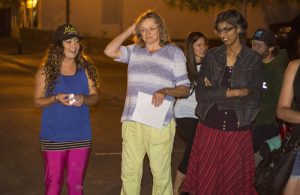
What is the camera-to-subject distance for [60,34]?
16.2 feet

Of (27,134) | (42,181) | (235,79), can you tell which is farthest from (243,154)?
(27,134)

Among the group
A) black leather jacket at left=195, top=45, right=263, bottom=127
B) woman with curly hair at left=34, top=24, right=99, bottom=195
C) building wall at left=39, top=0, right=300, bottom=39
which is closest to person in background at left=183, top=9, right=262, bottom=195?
black leather jacket at left=195, top=45, right=263, bottom=127

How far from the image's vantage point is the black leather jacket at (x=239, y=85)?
189 inches

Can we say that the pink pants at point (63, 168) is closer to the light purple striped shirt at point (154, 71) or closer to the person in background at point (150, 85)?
the person in background at point (150, 85)

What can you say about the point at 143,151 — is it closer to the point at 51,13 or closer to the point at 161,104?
the point at 161,104

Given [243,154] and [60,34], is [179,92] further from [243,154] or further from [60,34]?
[60,34]

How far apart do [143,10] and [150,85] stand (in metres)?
29.2

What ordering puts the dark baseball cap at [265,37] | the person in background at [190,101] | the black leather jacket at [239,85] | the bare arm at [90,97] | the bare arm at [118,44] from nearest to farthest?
the black leather jacket at [239,85], the bare arm at [90,97], the bare arm at [118,44], the dark baseball cap at [265,37], the person in background at [190,101]

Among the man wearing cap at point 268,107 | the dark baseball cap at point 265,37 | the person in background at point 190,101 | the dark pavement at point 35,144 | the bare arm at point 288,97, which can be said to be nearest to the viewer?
the bare arm at point 288,97

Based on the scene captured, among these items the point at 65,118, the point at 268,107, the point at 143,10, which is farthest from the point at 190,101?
the point at 143,10

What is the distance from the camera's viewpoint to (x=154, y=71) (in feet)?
16.6

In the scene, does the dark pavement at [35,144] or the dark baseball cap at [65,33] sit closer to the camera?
the dark baseball cap at [65,33]

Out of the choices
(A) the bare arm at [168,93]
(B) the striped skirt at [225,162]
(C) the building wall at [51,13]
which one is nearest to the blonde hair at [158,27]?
(A) the bare arm at [168,93]

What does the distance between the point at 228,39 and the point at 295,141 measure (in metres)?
1.10
